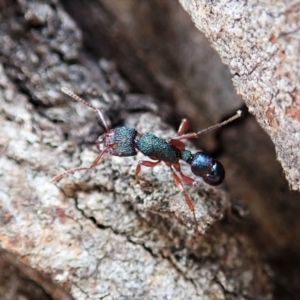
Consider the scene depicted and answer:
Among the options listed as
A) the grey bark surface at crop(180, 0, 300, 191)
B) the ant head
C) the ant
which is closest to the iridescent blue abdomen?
the ant

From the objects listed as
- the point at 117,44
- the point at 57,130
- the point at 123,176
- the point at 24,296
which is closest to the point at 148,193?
the point at 123,176

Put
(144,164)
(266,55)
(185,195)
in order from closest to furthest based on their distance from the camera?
(266,55)
(185,195)
(144,164)

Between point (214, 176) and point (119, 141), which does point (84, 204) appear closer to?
point (119, 141)

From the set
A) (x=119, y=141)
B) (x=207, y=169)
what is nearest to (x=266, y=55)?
(x=207, y=169)

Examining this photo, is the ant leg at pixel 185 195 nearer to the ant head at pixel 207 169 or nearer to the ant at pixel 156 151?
the ant at pixel 156 151

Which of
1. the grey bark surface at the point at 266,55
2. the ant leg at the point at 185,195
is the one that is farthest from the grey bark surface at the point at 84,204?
the grey bark surface at the point at 266,55

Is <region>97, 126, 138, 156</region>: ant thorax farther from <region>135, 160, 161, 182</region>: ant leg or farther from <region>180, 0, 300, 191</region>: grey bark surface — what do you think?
<region>180, 0, 300, 191</region>: grey bark surface
